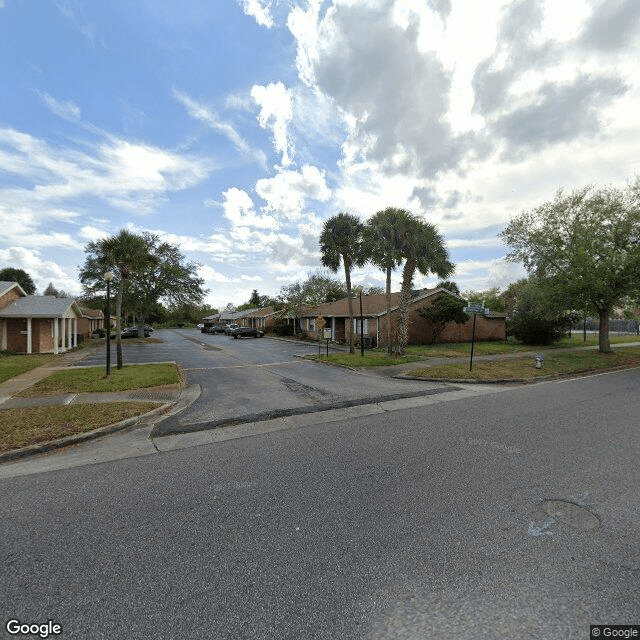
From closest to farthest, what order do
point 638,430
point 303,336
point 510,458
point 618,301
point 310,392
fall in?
1. point 510,458
2. point 638,430
3. point 310,392
4. point 618,301
5. point 303,336

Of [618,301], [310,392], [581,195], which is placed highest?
[581,195]

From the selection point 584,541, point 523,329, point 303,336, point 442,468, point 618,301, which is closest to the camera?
point 584,541

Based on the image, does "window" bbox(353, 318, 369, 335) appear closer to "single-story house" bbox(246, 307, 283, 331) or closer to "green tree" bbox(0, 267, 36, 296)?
"single-story house" bbox(246, 307, 283, 331)

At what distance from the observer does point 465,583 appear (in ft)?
8.93

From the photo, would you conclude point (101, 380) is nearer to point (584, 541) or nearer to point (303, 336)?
point (584, 541)

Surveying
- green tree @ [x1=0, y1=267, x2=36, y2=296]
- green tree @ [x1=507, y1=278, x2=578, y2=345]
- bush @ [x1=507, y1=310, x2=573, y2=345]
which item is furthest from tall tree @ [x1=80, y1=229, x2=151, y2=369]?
green tree @ [x1=0, y1=267, x2=36, y2=296]

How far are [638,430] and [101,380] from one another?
48.0ft

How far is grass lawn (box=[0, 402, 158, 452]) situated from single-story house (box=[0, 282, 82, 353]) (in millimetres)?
16653

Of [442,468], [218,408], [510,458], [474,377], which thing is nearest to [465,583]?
[442,468]
